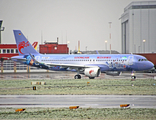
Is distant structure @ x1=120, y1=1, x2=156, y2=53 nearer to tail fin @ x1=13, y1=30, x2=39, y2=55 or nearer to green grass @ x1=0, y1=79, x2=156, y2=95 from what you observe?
tail fin @ x1=13, y1=30, x2=39, y2=55

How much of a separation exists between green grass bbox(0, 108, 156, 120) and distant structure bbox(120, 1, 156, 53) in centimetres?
11129

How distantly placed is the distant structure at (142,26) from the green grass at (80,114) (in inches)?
4381

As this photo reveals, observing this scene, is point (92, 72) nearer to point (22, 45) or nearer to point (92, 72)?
point (92, 72)

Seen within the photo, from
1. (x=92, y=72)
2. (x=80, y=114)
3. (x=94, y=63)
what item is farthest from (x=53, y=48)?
(x=80, y=114)

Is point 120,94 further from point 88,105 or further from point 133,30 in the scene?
point 133,30

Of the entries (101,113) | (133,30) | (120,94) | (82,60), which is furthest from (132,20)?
(101,113)

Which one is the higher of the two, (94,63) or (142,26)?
(142,26)

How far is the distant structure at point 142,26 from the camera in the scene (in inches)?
4894

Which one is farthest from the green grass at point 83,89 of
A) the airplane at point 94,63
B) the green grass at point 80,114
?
the airplane at point 94,63

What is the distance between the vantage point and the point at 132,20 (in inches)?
4938

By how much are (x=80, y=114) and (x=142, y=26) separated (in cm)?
11596

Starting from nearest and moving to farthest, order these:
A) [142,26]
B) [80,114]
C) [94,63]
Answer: [80,114]
[94,63]
[142,26]

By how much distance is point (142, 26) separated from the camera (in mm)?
125250

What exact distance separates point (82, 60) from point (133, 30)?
86.9 meters
